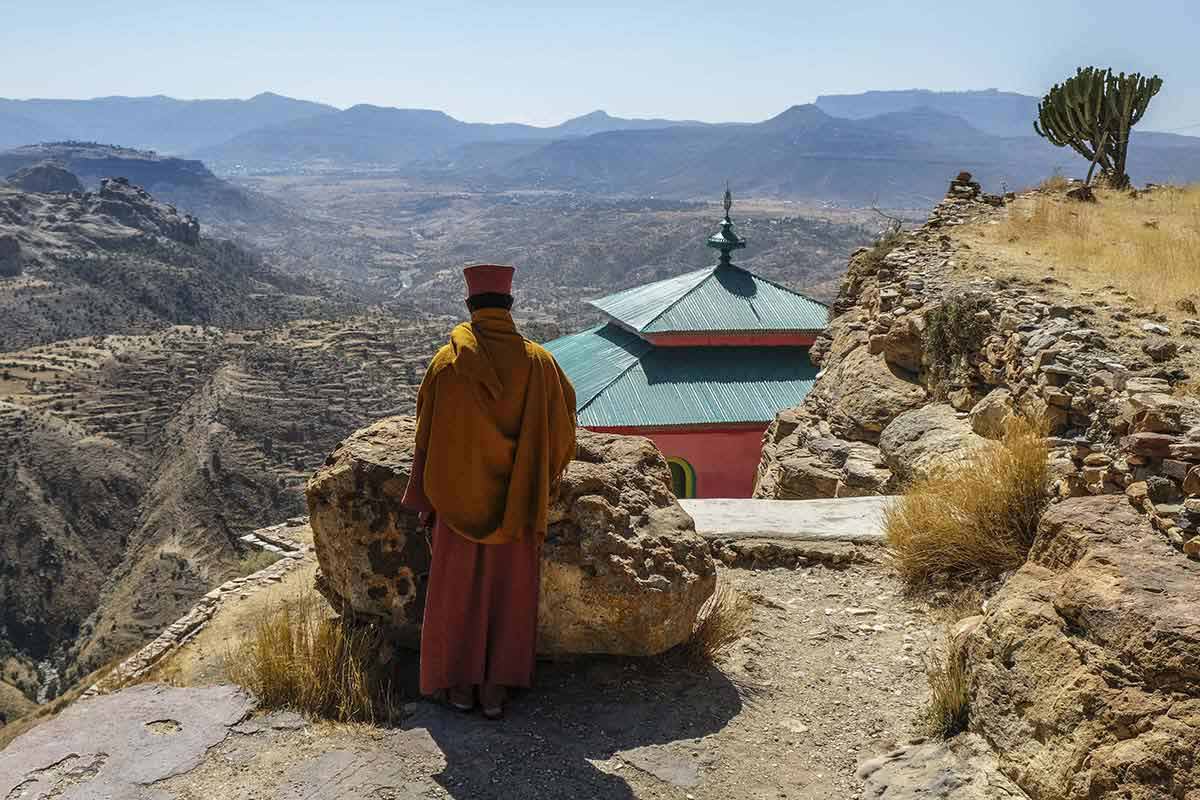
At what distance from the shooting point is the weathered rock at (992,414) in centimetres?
582

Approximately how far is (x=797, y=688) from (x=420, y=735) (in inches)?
64.6

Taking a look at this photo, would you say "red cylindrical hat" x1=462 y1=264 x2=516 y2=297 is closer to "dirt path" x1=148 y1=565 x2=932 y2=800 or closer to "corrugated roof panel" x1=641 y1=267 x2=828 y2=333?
"dirt path" x1=148 y1=565 x2=932 y2=800

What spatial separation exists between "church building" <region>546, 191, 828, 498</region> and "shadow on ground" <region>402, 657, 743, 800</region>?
913cm

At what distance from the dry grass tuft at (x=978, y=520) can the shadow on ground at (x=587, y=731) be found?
4.55 ft

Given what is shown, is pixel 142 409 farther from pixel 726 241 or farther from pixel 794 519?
pixel 794 519

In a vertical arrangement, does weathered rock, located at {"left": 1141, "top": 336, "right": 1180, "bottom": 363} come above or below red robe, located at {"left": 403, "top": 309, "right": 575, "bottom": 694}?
above

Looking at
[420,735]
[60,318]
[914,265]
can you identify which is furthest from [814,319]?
[60,318]

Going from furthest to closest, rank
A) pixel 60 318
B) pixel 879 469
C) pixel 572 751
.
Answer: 1. pixel 60 318
2. pixel 879 469
3. pixel 572 751

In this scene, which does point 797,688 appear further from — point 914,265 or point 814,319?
point 814,319

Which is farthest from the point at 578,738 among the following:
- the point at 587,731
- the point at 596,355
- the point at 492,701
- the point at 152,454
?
the point at 152,454

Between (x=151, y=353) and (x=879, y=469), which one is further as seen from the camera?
(x=151, y=353)

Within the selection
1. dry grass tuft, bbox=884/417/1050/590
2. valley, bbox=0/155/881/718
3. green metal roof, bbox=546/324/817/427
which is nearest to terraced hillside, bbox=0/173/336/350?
valley, bbox=0/155/881/718

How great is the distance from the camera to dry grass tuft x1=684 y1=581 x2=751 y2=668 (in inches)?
158

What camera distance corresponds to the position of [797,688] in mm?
3863
